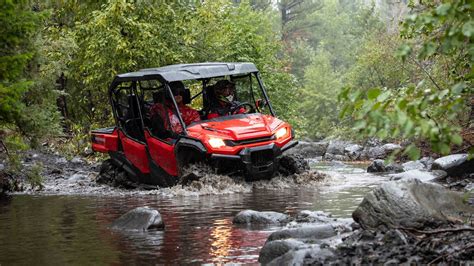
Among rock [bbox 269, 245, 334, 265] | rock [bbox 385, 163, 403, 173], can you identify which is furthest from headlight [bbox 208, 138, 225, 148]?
rock [bbox 269, 245, 334, 265]

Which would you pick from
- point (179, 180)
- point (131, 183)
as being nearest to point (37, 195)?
point (131, 183)

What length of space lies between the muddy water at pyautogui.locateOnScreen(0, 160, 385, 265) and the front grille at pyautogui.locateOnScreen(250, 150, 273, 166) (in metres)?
0.51

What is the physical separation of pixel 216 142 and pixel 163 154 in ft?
4.25

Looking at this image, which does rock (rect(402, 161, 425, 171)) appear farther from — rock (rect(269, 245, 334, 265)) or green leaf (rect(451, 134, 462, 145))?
green leaf (rect(451, 134, 462, 145))

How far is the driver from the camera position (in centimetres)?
1531

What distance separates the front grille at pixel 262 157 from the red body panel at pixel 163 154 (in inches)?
56.1

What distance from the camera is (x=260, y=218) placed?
31.8 feet

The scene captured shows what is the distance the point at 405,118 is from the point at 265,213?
555 centimetres

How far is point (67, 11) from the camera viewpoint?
2611cm

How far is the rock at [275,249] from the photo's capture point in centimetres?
716

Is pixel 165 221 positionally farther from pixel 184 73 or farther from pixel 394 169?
pixel 394 169

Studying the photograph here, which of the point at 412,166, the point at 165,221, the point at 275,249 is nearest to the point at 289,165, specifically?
the point at 165,221

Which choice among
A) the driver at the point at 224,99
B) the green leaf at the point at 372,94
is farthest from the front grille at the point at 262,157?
the green leaf at the point at 372,94

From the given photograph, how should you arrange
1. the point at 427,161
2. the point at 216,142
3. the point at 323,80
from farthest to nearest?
1. the point at 323,80
2. the point at 427,161
3. the point at 216,142
